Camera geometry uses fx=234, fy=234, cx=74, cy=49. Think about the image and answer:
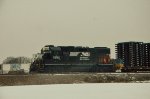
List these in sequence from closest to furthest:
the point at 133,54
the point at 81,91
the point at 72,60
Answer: the point at 72,60 < the point at 81,91 < the point at 133,54

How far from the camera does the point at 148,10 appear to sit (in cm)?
216

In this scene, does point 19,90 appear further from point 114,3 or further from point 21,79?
point 114,3

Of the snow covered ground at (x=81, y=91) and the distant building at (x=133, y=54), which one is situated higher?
the distant building at (x=133, y=54)

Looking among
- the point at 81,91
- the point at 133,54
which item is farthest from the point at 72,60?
the point at 133,54

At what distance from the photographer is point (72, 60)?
5.10ft

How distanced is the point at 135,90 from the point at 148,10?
0.79 meters

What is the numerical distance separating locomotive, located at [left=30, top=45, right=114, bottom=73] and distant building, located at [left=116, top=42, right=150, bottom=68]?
22cm

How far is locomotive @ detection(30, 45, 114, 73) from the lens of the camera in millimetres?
1479

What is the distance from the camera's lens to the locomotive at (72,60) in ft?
4.85

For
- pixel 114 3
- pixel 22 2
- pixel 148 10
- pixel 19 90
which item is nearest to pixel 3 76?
pixel 19 90

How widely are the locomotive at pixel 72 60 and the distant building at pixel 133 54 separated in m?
0.22

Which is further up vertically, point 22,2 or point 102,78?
point 22,2

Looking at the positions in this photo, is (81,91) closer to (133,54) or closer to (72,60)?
(72,60)

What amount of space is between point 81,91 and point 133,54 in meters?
0.49
